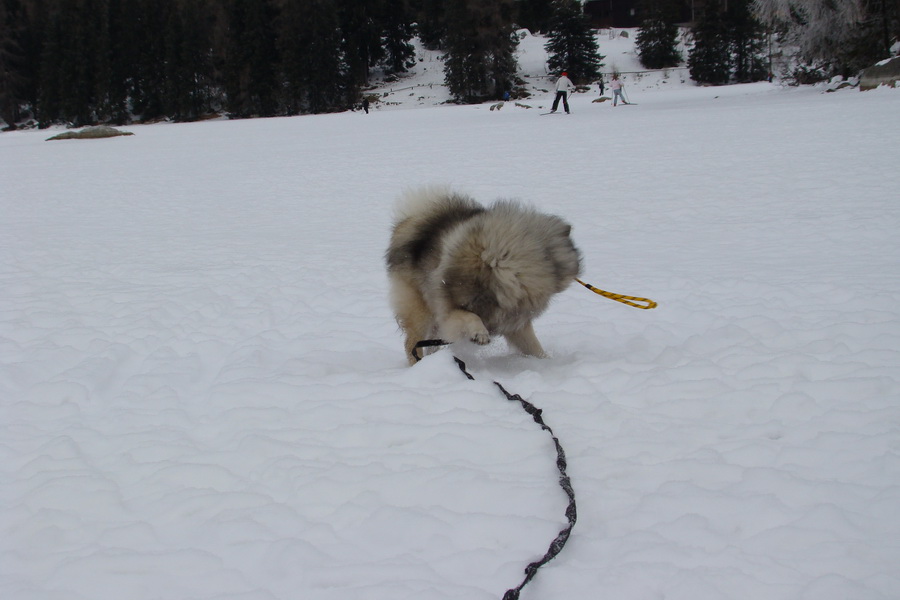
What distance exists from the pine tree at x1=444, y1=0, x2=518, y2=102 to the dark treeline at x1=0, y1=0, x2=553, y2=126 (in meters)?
0.14

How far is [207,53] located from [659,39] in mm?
36052

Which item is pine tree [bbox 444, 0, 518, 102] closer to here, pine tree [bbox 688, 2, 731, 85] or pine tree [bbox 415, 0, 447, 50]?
pine tree [bbox 415, 0, 447, 50]

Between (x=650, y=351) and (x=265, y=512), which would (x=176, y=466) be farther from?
(x=650, y=351)

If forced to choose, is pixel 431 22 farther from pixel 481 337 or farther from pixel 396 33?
pixel 481 337

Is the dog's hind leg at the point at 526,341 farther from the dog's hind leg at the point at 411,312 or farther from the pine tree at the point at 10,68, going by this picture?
the pine tree at the point at 10,68

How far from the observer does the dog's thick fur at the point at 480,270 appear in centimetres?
338

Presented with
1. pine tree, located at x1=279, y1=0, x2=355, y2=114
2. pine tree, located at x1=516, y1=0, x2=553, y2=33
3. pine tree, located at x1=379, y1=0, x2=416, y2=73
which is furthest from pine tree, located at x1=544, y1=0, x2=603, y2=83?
pine tree, located at x1=279, y1=0, x2=355, y2=114

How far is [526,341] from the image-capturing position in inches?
154

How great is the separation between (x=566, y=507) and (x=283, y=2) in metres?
58.4

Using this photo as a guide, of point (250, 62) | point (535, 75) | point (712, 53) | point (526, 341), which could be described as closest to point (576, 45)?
point (535, 75)

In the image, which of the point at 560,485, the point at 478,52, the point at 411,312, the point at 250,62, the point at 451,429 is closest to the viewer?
the point at 560,485

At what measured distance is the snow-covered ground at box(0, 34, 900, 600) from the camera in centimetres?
207

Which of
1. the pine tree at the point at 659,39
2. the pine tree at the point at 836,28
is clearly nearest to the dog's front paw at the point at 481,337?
the pine tree at the point at 836,28

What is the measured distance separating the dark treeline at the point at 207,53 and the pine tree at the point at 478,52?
0.47 feet
